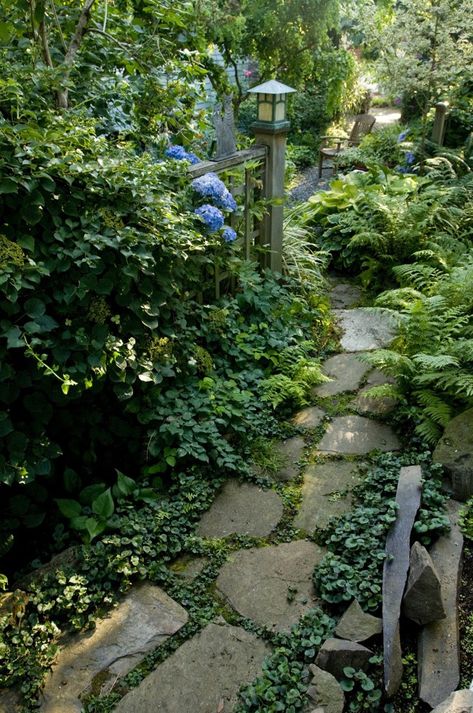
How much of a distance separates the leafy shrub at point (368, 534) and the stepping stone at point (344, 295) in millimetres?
2451

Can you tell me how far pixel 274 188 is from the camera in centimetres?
478

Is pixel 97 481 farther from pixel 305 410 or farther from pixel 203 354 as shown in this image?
pixel 305 410

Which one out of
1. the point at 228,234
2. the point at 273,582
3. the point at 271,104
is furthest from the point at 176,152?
the point at 273,582

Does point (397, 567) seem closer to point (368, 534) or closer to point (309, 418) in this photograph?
point (368, 534)

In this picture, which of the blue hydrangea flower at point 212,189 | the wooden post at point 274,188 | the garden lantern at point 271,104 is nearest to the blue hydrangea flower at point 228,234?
the blue hydrangea flower at point 212,189

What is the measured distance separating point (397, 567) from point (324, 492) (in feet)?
2.48

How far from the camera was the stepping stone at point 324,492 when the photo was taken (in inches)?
117

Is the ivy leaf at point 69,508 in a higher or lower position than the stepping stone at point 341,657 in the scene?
lower

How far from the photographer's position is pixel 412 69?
750cm

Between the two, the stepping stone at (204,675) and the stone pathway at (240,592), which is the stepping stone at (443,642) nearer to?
the stone pathway at (240,592)

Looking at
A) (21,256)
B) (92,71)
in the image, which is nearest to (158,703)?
(21,256)

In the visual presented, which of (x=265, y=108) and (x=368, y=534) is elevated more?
(x=265, y=108)

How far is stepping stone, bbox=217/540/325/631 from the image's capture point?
98.2 inches

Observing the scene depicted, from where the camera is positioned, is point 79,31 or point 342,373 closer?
point 79,31
